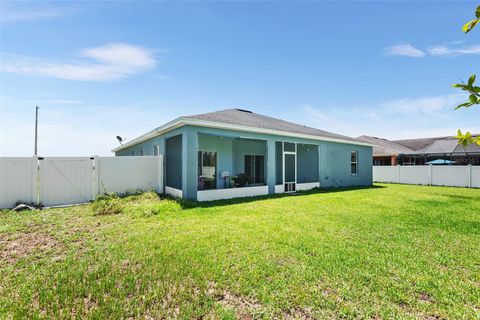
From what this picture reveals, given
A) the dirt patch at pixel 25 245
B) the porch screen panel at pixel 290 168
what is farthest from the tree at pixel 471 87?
the porch screen panel at pixel 290 168

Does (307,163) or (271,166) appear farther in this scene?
(307,163)

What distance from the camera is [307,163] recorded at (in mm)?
16641

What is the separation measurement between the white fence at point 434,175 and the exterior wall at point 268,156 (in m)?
3.45

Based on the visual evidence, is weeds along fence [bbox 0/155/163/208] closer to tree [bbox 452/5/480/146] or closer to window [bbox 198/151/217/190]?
window [bbox 198/151/217/190]

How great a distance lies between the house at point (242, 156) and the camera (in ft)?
33.1

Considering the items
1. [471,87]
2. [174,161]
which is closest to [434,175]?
[174,161]

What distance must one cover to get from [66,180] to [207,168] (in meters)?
6.50

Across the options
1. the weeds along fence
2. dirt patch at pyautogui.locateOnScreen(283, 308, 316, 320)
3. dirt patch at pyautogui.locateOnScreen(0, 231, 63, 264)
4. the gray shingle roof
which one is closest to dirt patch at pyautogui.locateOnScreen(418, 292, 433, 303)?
dirt patch at pyautogui.locateOnScreen(283, 308, 316, 320)

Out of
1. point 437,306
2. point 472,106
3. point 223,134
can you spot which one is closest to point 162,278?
point 437,306

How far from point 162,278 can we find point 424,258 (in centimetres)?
464

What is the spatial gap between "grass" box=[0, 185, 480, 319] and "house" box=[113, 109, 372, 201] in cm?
400

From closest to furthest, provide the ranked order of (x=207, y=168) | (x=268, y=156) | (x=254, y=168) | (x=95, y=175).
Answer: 1. (x=95, y=175)
2. (x=268, y=156)
3. (x=207, y=168)
4. (x=254, y=168)

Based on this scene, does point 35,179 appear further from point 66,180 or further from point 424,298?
point 424,298

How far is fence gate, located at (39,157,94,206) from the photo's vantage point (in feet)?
30.7
